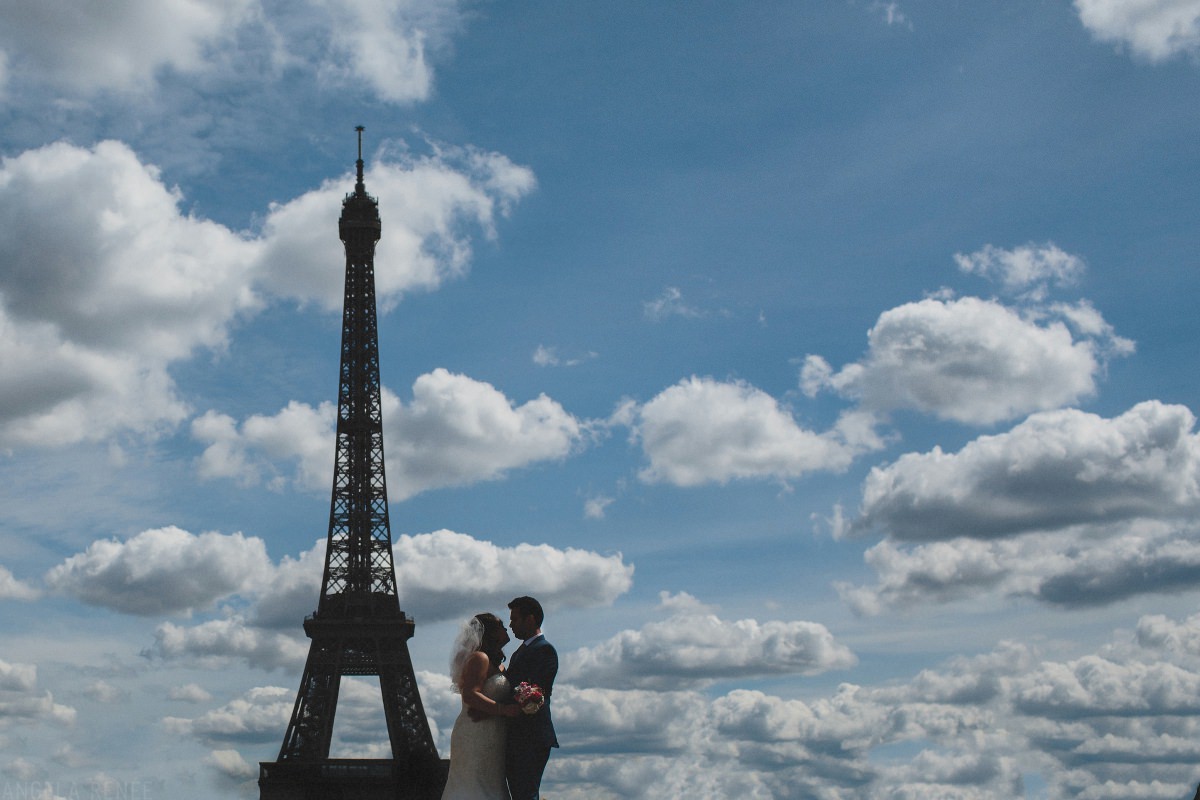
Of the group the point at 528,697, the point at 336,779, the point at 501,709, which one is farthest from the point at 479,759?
the point at 336,779

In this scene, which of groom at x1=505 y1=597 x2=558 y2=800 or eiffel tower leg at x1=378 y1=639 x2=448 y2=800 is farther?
eiffel tower leg at x1=378 y1=639 x2=448 y2=800

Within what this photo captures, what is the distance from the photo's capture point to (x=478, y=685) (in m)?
16.8

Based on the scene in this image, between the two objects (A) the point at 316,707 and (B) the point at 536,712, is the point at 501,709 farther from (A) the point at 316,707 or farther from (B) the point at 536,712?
(A) the point at 316,707

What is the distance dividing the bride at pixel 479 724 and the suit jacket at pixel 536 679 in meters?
0.34

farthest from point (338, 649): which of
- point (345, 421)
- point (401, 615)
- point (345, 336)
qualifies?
point (345, 336)

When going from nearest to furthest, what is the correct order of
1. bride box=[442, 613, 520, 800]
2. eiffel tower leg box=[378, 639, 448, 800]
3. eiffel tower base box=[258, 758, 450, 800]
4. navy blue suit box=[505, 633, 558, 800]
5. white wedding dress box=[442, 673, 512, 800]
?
navy blue suit box=[505, 633, 558, 800]
bride box=[442, 613, 520, 800]
white wedding dress box=[442, 673, 512, 800]
eiffel tower base box=[258, 758, 450, 800]
eiffel tower leg box=[378, 639, 448, 800]

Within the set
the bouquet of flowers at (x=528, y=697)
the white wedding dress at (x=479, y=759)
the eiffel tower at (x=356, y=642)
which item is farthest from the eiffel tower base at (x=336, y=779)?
the bouquet of flowers at (x=528, y=697)

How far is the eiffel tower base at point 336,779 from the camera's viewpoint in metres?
98.4

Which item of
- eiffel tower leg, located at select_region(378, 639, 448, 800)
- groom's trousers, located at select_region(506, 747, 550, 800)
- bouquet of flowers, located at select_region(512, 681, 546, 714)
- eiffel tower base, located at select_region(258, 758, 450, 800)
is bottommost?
groom's trousers, located at select_region(506, 747, 550, 800)

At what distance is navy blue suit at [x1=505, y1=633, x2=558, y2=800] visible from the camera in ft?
53.7

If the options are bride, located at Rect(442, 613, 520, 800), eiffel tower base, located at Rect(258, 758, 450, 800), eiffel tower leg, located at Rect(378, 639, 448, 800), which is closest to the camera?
bride, located at Rect(442, 613, 520, 800)

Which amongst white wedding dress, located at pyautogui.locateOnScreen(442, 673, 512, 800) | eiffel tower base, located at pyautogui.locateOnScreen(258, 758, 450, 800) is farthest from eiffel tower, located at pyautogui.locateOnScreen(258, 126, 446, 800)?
white wedding dress, located at pyautogui.locateOnScreen(442, 673, 512, 800)

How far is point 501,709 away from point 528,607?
128cm

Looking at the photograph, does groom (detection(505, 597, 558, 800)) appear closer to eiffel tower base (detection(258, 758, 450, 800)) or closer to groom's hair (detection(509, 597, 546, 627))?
groom's hair (detection(509, 597, 546, 627))
